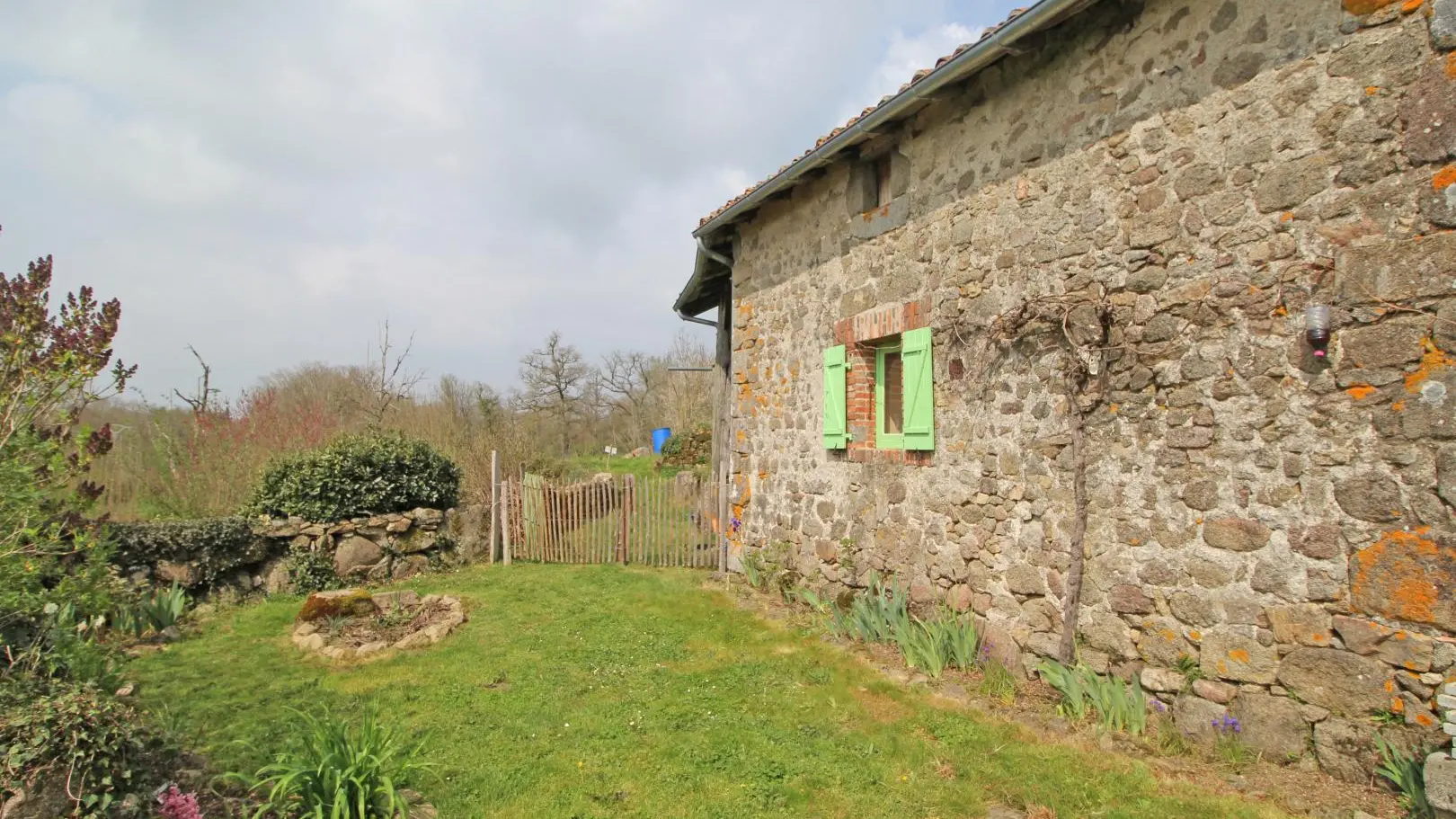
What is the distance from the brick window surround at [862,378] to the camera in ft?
21.4

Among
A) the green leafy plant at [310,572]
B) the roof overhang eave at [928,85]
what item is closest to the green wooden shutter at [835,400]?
the roof overhang eave at [928,85]

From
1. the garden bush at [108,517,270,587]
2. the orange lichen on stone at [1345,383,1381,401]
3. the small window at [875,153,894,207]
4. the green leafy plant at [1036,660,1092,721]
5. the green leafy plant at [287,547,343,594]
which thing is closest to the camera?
the orange lichen on stone at [1345,383,1381,401]

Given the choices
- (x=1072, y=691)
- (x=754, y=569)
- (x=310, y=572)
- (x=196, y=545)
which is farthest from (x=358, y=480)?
(x=1072, y=691)

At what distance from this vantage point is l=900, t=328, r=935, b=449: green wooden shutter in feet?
19.3

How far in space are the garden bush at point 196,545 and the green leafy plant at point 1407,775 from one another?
9.53 m

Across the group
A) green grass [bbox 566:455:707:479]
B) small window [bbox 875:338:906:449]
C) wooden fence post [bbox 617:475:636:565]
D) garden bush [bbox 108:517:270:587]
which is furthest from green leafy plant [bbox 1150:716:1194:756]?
green grass [bbox 566:455:707:479]

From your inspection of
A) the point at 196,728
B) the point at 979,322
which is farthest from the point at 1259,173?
the point at 196,728

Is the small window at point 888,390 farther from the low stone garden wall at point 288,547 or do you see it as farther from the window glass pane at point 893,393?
the low stone garden wall at point 288,547

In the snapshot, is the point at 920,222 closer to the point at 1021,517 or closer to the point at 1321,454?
the point at 1021,517

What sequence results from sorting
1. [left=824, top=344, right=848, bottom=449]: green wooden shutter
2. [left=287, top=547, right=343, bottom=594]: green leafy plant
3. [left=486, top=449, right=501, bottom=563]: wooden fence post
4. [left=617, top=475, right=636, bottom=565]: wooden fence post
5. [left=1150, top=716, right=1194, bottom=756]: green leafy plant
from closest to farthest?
[left=1150, top=716, right=1194, bottom=756]: green leafy plant < [left=824, top=344, right=848, bottom=449]: green wooden shutter < [left=287, top=547, right=343, bottom=594]: green leafy plant < [left=617, top=475, right=636, bottom=565]: wooden fence post < [left=486, top=449, right=501, bottom=563]: wooden fence post

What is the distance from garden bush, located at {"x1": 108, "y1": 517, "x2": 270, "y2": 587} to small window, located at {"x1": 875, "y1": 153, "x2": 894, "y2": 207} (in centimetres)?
777

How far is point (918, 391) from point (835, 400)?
1.16 metres

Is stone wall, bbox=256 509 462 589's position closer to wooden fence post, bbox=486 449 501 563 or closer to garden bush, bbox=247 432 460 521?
garden bush, bbox=247 432 460 521

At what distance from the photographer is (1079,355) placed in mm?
4641
